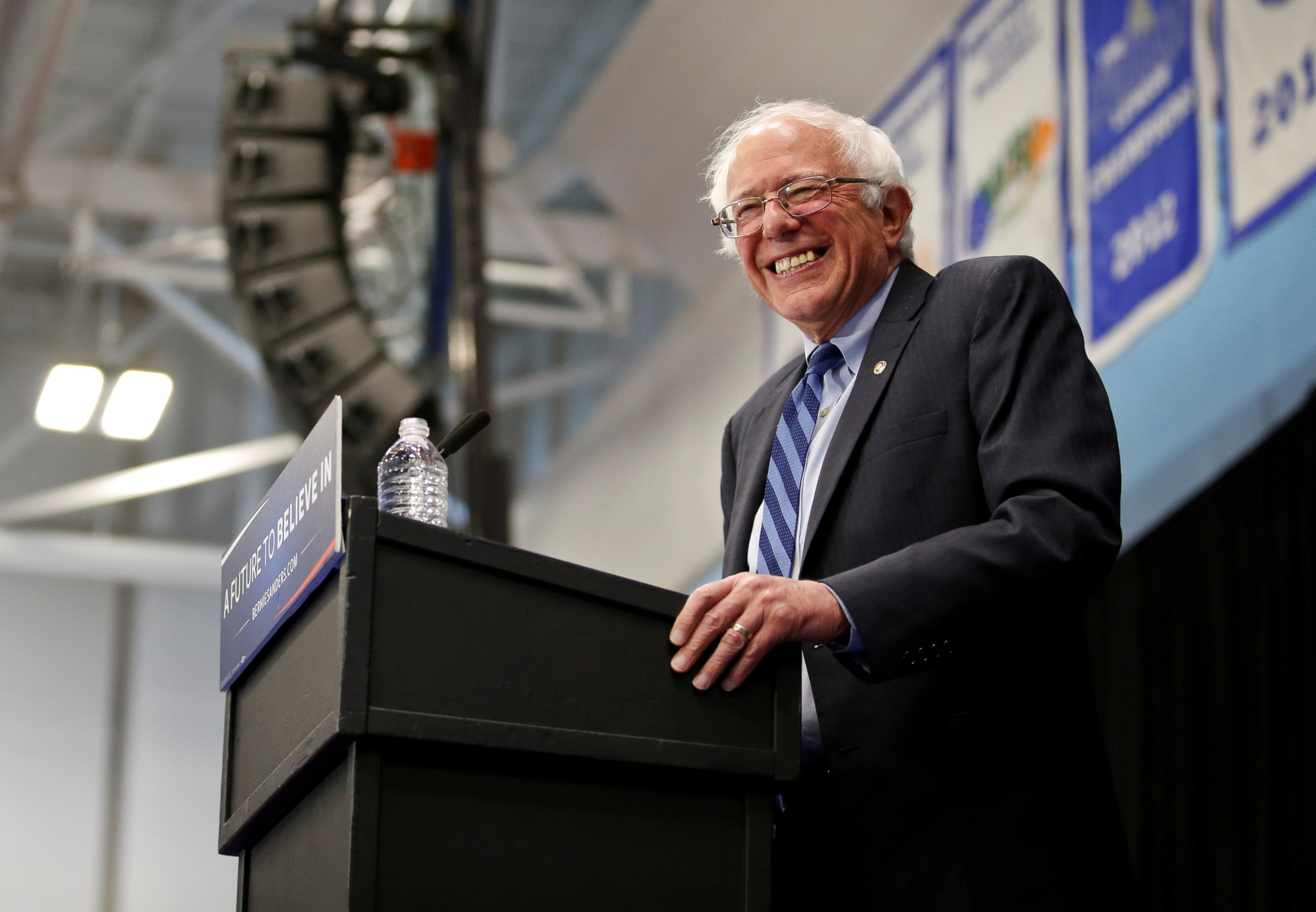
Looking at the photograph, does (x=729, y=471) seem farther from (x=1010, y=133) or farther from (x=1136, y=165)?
(x=1010, y=133)

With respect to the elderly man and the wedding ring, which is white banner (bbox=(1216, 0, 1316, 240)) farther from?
the wedding ring

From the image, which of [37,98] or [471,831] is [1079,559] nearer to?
[471,831]

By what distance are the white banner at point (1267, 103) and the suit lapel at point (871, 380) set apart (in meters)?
2.08

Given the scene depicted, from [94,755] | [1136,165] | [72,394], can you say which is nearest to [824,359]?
[1136,165]

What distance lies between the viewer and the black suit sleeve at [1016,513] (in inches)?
51.6

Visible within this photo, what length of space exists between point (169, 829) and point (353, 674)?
9.51 meters

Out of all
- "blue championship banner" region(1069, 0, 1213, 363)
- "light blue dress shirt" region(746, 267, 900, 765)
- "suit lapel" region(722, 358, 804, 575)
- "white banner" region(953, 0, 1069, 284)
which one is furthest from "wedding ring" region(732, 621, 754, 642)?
"white banner" region(953, 0, 1069, 284)

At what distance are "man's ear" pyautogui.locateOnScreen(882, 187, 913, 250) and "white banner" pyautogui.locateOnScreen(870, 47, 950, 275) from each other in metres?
3.05

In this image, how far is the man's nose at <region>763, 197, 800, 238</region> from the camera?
1.70 m

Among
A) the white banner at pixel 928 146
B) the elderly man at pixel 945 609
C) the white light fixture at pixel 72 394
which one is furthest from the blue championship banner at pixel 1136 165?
the white light fixture at pixel 72 394

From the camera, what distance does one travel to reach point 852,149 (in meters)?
1.73

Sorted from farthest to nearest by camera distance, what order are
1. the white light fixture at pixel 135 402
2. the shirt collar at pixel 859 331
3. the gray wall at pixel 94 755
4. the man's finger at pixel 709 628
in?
1. the gray wall at pixel 94 755
2. the white light fixture at pixel 135 402
3. the shirt collar at pixel 859 331
4. the man's finger at pixel 709 628

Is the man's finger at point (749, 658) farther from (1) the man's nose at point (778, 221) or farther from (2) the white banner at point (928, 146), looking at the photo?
(2) the white banner at point (928, 146)

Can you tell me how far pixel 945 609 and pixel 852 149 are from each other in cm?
64
